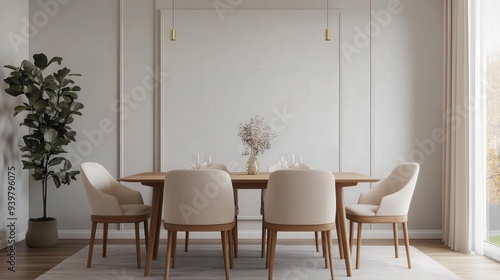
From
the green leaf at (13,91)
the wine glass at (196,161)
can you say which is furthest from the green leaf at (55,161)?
the wine glass at (196,161)

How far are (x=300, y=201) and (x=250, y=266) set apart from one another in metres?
1.01

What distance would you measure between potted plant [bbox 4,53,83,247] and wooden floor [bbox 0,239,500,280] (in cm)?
25

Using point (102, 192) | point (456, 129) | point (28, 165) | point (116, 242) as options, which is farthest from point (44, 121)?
point (456, 129)

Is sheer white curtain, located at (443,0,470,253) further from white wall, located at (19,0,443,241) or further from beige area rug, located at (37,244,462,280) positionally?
beige area rug, located at (37,244,462,280)

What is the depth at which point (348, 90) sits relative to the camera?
6.12 metres

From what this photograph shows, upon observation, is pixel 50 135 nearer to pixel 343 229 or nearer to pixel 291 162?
pixel 291 162

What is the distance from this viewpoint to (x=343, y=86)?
6.11 m

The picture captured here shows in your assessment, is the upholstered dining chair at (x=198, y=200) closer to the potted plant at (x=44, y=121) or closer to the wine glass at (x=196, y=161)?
the wine glass at (x=196, y=161)

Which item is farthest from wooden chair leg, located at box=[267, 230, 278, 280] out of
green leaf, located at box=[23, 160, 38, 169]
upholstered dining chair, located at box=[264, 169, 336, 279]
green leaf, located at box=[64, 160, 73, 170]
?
green leaf, located at box=[23, 160, 38, 169]

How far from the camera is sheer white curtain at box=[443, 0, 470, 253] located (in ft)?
17.7

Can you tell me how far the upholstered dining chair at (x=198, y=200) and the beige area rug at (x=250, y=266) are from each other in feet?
1.65

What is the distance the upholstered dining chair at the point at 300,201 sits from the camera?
13.0 ft

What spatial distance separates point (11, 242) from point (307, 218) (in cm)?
313

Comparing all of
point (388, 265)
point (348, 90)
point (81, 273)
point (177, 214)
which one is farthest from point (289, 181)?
point (348, 90)
